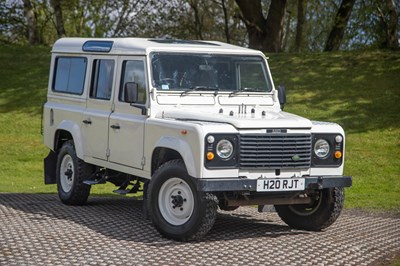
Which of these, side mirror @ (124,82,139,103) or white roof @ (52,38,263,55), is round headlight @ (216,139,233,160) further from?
white roof @ (52,38,263,55)

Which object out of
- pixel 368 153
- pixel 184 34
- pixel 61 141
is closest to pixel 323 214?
pixel 61 141

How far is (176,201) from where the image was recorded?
33.2 feet

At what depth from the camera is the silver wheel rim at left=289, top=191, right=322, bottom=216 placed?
11.0 m

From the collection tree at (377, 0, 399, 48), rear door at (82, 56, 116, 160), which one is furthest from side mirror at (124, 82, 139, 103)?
tree at (377, 0, 399, 48)

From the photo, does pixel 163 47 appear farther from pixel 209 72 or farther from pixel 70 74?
pixel 70 74

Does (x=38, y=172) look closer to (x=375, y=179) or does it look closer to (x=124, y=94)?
(x=375, y=179)

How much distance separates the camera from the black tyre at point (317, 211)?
10.9m

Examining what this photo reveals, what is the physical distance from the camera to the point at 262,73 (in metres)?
12.1

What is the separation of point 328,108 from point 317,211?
514 inches

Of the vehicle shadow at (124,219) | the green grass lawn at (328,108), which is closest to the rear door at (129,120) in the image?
the vehicle shadow at (124,219)


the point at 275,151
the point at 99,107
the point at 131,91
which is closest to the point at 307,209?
the point at 275,151

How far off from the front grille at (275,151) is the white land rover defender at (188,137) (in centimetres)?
1

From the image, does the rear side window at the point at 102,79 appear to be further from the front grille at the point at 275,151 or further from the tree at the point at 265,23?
the tree at the point at 265,23

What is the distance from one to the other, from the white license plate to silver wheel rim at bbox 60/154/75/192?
384 cm
